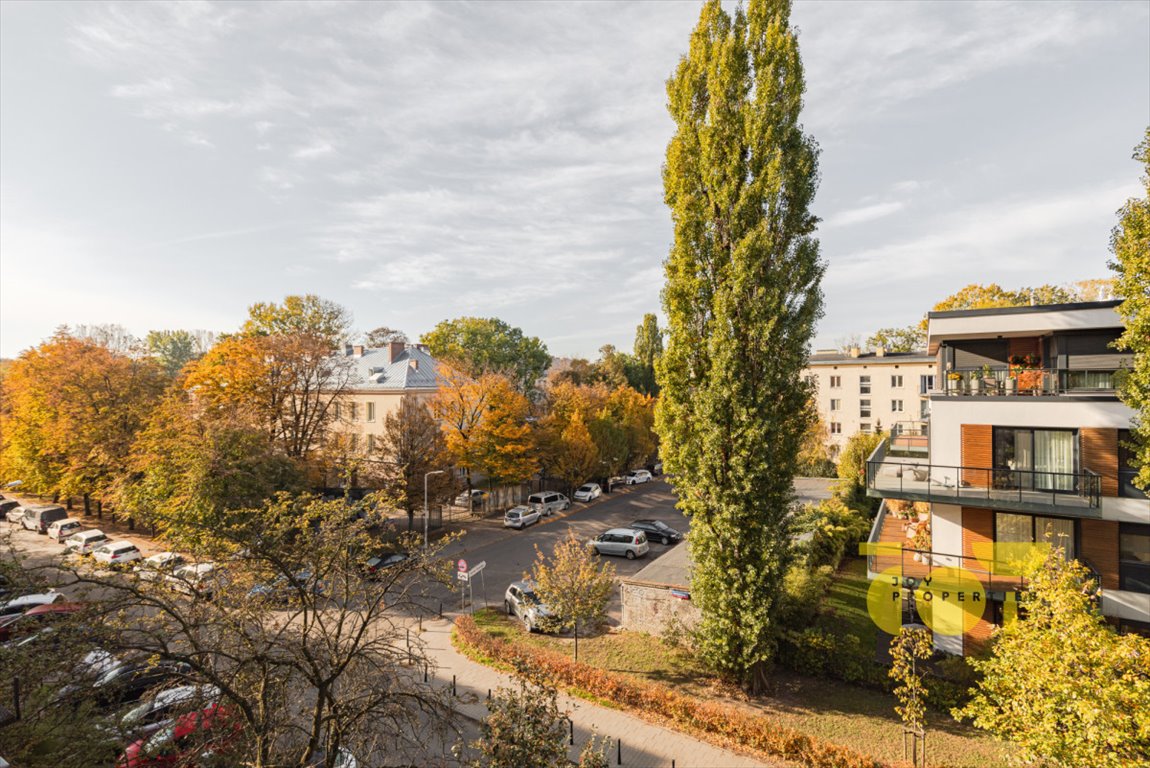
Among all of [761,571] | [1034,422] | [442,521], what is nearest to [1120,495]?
[1034,422]

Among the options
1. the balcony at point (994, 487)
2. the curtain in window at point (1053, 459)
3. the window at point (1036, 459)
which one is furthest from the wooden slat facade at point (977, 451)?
the curtain in window at point (1053, 459)

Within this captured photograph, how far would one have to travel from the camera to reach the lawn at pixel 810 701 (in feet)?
40.4

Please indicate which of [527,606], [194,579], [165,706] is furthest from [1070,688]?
[527,606]

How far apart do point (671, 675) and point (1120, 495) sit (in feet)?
42.3

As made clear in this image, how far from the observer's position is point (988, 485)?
47.2 feet

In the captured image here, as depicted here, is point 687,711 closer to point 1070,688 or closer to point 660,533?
point 1070,688

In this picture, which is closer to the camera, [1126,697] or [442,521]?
[1126,697]

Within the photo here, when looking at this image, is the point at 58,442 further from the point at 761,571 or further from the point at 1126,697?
the point at 1126,697

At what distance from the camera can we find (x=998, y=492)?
47.0 ft

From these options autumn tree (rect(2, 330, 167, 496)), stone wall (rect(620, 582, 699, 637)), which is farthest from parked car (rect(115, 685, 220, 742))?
autumn tree (rect(2, 330, 167, 496))

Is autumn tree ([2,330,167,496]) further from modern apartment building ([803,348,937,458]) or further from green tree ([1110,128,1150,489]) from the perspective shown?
modern apartment building ([803,348,937,458])

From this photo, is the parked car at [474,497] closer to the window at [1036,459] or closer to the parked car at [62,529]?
the parked car at [62,529]

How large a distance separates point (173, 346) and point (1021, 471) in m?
112

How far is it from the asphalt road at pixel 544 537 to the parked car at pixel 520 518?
0.39 m
